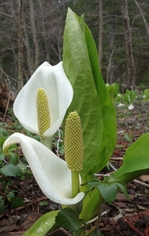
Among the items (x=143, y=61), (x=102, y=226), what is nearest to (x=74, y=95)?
(x=102, y=226)

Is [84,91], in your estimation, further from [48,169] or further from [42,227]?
[42,227]

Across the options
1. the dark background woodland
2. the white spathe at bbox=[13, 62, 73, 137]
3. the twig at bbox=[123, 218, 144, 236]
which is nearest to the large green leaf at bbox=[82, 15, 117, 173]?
the white spathe at bbox=[13, 62, 73, 137]

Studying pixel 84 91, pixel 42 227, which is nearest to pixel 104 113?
pixel 84 91

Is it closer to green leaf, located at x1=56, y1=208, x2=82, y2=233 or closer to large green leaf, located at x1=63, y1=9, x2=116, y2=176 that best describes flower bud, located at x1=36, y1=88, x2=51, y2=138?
large green leaf, located at x1=63, y1=9, x2=116, y2=176

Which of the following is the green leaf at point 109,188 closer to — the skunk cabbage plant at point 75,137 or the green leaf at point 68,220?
the skunk cabbage plant at point 75,137

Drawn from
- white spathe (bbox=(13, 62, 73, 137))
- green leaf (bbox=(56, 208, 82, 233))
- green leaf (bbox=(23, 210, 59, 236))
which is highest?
white spathe (bbox=(13, 62, 73, 137))

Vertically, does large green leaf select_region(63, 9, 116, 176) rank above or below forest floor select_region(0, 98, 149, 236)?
above
